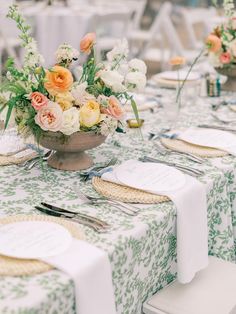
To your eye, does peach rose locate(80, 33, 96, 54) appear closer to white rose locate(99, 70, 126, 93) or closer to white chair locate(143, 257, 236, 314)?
white rose locate(99, 70, 126, 93)

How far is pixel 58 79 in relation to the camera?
1319 mm

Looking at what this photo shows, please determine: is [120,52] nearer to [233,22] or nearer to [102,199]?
[102,199]

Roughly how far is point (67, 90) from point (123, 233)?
0.43 m

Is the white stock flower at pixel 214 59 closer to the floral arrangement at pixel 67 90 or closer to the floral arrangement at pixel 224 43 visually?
the floral arrangement at pixel 224 43

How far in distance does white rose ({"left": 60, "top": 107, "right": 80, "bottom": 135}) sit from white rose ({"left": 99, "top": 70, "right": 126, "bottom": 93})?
0.12 m

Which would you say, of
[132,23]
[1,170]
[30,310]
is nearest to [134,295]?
[30,310]

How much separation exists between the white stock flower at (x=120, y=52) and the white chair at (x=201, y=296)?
0.64 m

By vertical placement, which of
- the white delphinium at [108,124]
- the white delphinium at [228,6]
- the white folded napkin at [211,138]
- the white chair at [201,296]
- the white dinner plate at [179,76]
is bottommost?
the white chair at [201,296]

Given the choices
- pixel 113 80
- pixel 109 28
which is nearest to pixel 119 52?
pixel 113 80

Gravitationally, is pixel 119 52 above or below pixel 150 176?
above

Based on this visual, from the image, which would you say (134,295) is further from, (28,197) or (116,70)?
(116,70)

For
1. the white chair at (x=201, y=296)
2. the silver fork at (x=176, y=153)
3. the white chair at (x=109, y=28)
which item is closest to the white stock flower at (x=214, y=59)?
the silver fork at (x=176, y=153)

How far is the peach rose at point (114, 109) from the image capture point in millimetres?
1395

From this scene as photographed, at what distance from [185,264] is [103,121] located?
43cm
